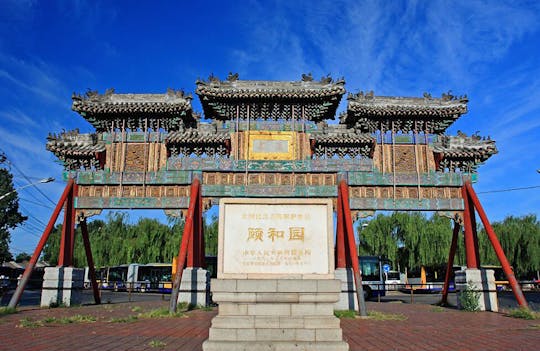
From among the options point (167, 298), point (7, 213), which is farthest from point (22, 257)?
point (167, 298)

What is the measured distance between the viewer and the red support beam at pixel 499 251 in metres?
13.1

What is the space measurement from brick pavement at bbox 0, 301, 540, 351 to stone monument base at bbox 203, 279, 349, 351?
60.2 inches

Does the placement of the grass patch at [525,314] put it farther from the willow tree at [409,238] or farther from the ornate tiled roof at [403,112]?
the willow tree at [409,238]

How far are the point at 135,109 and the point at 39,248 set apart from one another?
19.5 ft

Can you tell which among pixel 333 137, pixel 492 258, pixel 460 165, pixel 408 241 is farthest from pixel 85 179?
pixel 492 258

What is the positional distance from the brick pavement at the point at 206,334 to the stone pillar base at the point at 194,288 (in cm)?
289

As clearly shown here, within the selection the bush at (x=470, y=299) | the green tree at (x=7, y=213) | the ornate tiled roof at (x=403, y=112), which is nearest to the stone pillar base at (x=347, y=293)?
the bush at (x=470, y=299)

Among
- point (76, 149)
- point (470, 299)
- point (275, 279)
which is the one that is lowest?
point (470, 299)

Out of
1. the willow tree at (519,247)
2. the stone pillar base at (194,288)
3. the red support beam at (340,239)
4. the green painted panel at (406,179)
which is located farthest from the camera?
the willow tree at (519,247)

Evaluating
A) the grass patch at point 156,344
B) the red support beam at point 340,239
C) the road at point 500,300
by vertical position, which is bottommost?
the road at point 500,300

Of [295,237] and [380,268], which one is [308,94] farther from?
[380,268]

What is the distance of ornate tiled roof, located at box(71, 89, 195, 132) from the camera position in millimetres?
16234

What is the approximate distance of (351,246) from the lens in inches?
530

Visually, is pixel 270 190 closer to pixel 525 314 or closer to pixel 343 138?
pixel 343 138
